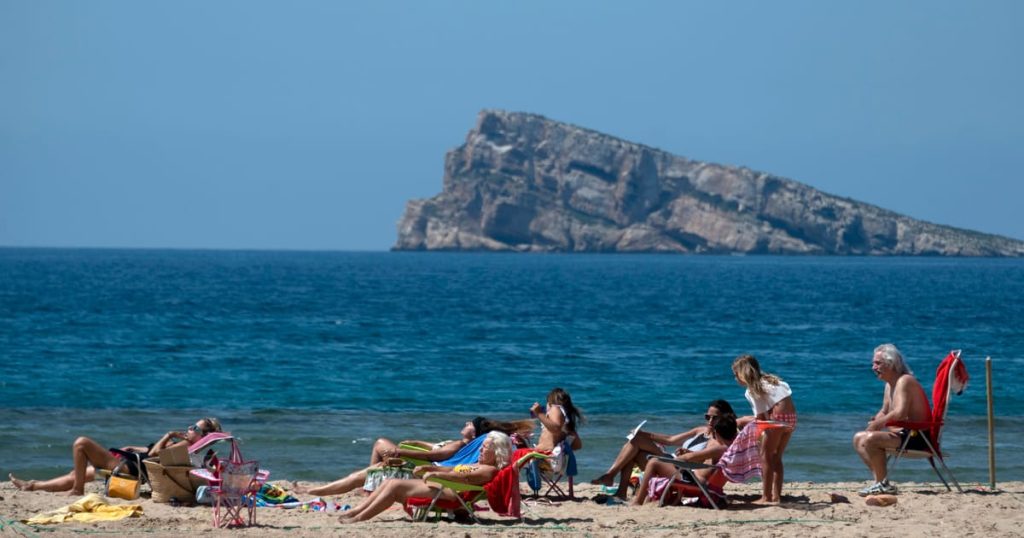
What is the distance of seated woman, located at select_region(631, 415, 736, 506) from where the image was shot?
10172 millimetres

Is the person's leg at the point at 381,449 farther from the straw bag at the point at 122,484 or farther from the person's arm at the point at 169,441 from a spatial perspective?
the straw bag at the point at 122,484

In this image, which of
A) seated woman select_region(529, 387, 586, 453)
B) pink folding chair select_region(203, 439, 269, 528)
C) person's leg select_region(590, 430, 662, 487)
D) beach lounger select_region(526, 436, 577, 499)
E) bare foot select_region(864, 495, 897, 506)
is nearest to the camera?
pink folding chair select_region(203, 439, 269, 528)

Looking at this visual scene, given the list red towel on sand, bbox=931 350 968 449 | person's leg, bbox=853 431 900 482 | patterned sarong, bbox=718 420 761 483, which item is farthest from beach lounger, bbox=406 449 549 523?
red towel on sand, bbox=931 350 968 449

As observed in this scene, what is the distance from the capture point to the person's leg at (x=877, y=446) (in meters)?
10.3

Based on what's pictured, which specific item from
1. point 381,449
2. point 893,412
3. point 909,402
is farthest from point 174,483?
point 909,402

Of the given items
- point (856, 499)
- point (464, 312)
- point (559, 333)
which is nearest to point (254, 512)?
point (856, 499)

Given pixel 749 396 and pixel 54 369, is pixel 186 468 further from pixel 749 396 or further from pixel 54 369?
pixel 54 369

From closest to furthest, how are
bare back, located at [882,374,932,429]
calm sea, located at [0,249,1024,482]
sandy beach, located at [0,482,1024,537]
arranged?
sandy beach, located at [0,482,1024,537]
bare back, located at [882,374,932,429]
calm sea, located at [0,249,1024,482]

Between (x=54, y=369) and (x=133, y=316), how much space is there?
1723cm

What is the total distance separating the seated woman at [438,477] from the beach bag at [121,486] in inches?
79.8

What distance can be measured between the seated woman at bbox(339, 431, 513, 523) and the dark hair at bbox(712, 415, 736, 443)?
181cm

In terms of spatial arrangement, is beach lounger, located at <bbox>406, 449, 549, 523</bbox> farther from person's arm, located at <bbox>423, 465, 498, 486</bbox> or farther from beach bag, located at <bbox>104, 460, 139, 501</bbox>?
beach bag, located at <bbox>104, 460, 139, 501</bbox>

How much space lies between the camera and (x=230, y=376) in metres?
23.8

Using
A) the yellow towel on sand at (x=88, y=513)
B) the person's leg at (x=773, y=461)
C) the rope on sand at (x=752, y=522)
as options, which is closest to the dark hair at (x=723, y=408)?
the person's leg at (x=773, y=461)
